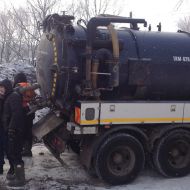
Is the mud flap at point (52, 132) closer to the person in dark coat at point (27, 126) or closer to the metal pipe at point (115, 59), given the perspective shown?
the person in dark coat at point (27, 126)

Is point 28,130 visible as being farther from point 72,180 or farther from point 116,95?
point 116,95

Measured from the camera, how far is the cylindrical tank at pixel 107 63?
19.3 feet

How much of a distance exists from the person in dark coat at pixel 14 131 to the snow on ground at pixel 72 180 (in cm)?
17

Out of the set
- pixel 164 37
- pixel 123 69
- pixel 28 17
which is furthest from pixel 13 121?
pixel 28 17

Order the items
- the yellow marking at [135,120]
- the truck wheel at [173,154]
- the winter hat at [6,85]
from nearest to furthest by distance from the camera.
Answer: the yellow marking at [135,120] → the winter hat at [6,85] → the truck wheel at [173,154]

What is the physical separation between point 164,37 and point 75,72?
1815 mm

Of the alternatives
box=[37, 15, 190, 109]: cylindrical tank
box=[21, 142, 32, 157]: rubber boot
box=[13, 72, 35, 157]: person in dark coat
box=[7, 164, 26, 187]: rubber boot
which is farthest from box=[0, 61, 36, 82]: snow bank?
box=[7, 164, 26, 187]: rubber boot

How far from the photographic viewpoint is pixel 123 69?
6.08 metres

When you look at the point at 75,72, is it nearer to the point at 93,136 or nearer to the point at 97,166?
the point at 93,136

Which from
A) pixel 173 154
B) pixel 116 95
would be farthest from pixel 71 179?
pixel 173 154

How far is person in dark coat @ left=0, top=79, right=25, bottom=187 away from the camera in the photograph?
19.4ft

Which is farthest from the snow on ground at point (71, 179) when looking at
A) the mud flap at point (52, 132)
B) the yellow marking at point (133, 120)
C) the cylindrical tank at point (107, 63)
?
the cylindrical tank at point (107, 63)

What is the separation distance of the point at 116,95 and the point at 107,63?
0.62 m

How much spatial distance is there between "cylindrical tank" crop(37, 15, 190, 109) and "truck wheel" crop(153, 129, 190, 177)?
0.68m
